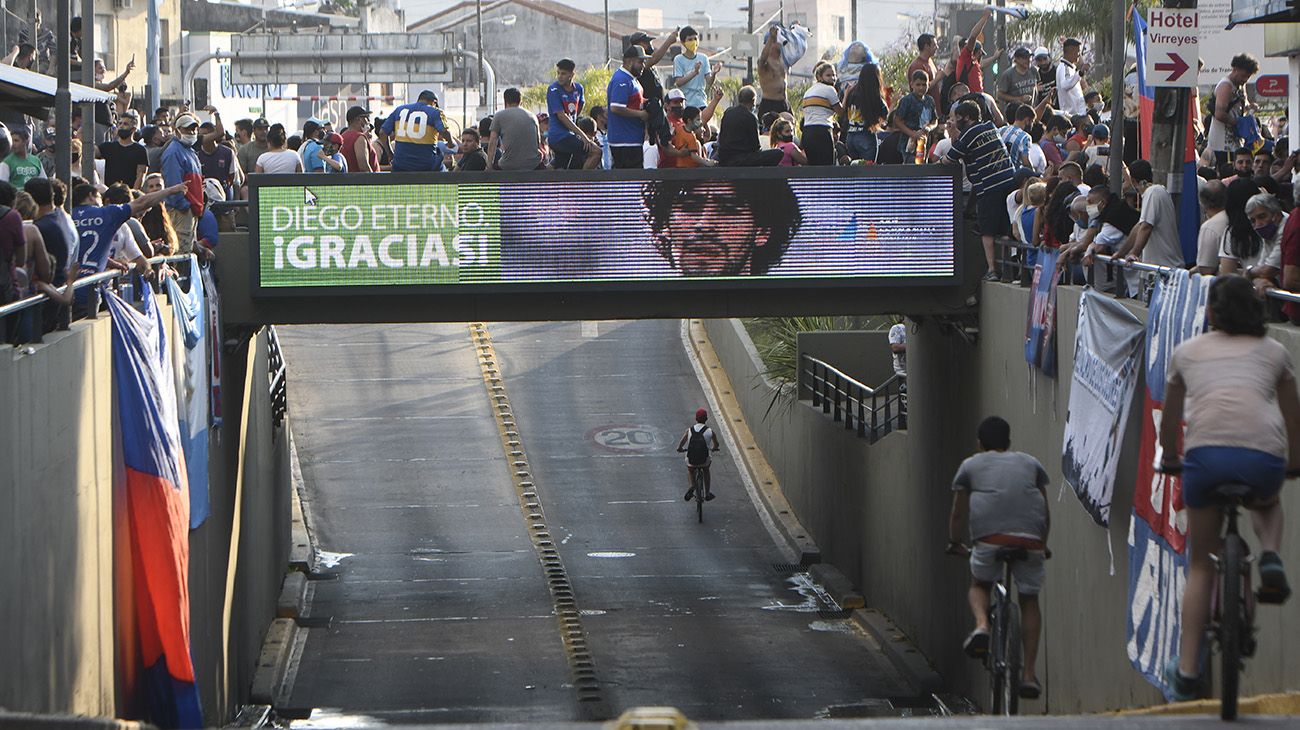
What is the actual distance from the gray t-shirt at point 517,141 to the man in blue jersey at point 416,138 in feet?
2.16

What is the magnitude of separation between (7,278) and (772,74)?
11.8 metres

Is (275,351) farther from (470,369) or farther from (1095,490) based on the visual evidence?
(1095,490)

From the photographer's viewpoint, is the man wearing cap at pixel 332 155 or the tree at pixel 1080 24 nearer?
the man wearing cap at pixel 332 155

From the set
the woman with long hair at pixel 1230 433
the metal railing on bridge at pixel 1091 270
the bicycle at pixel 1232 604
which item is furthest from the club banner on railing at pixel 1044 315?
the bicycle at pixel 1232 604

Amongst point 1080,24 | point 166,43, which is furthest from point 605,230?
point 166,43

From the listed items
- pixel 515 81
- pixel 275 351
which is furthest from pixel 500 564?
pixel 515 81

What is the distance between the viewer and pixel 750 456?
32.2 m

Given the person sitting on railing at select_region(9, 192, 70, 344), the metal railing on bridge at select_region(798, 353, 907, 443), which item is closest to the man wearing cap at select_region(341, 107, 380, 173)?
the metal railing on bridge at select_region(798, 353, 907, 443)

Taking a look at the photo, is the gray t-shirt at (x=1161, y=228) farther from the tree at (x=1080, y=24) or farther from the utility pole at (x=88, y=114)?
the tree at (x=1080, y=24)

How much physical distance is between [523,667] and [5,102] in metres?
8.75

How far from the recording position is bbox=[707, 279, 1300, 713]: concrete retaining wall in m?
14.0

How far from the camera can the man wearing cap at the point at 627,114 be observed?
783 inches

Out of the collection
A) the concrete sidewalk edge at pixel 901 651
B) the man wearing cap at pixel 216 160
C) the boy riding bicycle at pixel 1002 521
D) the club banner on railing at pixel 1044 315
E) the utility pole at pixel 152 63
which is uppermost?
the utility pole at pixel 152 63

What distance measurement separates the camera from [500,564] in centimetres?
2716
